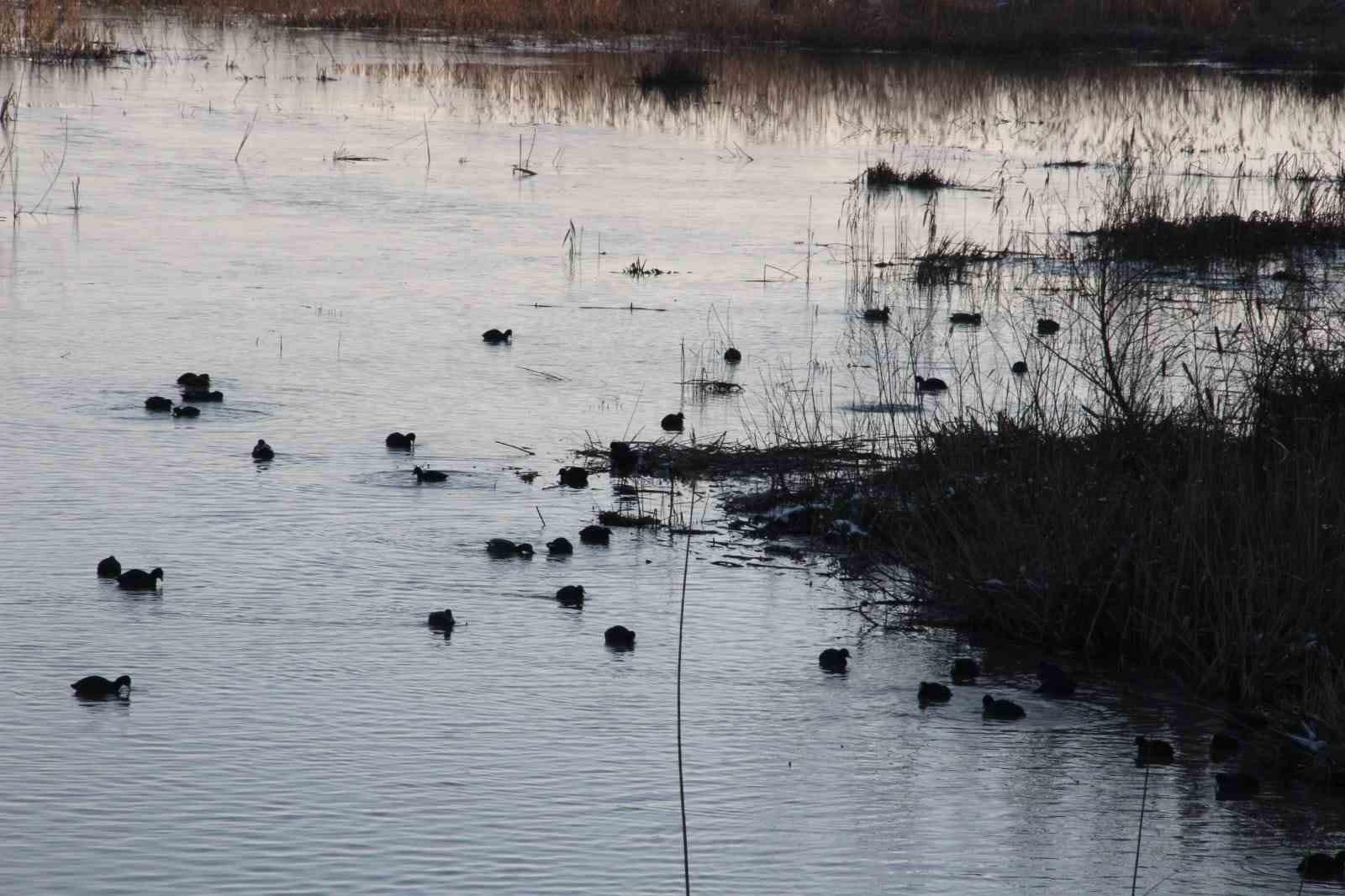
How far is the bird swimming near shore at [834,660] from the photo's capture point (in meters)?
5.88

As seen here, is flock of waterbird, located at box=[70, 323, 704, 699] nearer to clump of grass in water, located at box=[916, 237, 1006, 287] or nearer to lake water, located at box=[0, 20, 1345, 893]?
lake water, located at box=[0, 20, 1345, 893]

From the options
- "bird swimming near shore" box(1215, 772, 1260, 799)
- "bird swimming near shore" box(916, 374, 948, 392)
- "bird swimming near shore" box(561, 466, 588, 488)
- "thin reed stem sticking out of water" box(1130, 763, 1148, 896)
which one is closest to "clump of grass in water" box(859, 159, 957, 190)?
"bird swimming near shore" box(916, 374, 948, 392)

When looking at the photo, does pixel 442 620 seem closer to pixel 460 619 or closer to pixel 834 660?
pixel 460 619

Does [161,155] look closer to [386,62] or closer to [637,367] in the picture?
[637,367]

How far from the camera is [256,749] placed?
16.4 feet

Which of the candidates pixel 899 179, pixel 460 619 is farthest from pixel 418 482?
pixel 899 179

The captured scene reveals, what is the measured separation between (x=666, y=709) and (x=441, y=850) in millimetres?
1175

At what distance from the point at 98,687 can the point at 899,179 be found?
44.6 ft

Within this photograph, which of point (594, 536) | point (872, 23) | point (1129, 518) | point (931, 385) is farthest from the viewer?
point (872, 23)

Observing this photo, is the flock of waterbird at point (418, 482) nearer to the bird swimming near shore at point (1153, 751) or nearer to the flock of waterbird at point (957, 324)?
the flock of waterbird at point (957, 324)

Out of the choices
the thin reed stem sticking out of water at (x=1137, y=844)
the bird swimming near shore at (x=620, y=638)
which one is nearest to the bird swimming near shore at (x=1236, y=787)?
the thin reed stem sticking out of water at (x=1137, y=844)

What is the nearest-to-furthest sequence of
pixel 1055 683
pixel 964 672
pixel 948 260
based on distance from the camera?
pixel 1055 683
pixel 964 672
pixel 948 260

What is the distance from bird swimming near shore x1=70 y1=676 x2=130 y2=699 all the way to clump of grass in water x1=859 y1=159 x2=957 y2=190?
13282 mm

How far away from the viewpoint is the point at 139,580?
621 centimetres
